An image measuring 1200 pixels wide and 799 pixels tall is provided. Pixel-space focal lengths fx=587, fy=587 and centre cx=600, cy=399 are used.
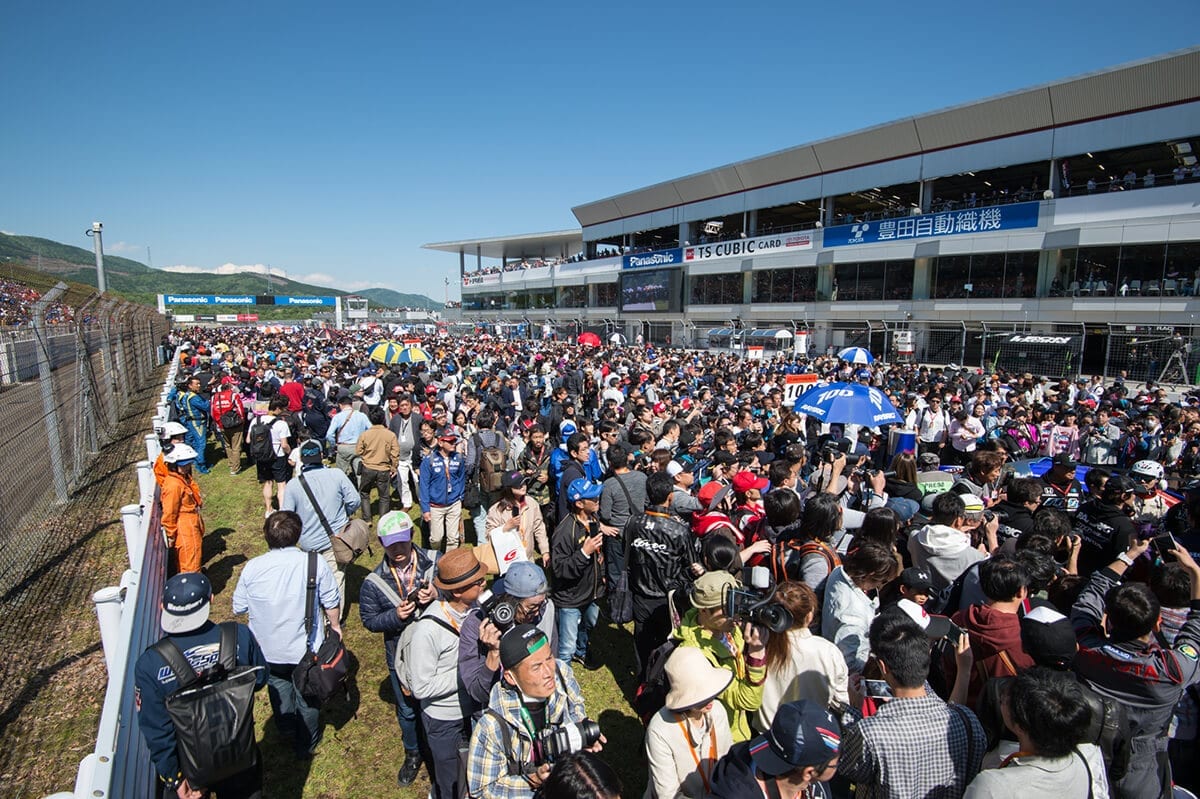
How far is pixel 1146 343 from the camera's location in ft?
64.2

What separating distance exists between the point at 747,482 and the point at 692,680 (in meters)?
2.89

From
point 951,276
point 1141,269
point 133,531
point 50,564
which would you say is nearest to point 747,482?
point 133,531

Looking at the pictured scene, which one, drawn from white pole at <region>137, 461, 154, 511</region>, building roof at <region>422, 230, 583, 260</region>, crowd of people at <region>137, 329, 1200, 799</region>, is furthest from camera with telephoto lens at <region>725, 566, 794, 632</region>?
building roof at <region>422, 230, 583, 260</region>

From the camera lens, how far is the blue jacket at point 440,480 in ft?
19.8

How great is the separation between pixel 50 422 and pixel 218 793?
7.11m

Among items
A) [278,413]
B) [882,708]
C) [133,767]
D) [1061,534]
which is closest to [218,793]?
[133,767]

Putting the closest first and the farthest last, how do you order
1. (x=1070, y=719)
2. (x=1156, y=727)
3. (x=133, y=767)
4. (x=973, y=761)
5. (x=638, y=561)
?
(x=1070, y=719)
(x=973, y=761)
(x=1156, y=727)
(x=133, y=767)
(x=638, y=561)

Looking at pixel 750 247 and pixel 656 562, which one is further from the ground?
pixel 750 247

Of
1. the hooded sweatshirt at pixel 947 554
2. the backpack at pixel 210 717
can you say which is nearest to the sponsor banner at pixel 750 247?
the hooded sweatshirt at pixel 947 554

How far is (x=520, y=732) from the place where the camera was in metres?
2.32

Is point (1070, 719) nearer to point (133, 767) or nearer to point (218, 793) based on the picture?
point (218, 793)

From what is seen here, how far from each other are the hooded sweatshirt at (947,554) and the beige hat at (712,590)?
67.7 inches

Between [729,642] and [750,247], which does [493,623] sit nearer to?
[729,642]

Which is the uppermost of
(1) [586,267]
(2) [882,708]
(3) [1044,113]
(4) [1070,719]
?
(3) [1044,113]
